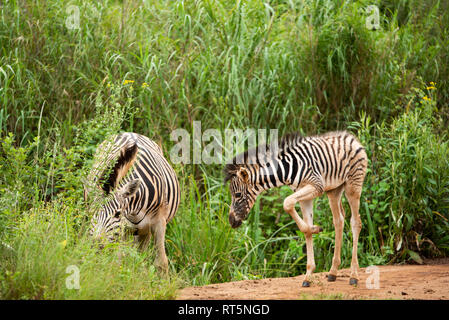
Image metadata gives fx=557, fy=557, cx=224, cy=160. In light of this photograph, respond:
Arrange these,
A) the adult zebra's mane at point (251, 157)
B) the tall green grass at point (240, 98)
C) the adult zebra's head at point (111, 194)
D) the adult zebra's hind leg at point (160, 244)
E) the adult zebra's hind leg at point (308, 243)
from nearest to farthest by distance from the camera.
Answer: the adult zebra's head at point (111, 194)
the adult zebra's hind leg at point (308, 243)
the adult zebra's mane at point (251, 157)
the adult zebra's hind leg at point (160, 244)
the tall green grass at point (240, 98)

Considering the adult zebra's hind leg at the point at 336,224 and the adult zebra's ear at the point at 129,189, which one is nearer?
the adult zebra's ear at the point at 129,189

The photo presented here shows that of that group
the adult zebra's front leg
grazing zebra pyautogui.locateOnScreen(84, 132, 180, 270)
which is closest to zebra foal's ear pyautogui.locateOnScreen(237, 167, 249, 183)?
the adult zebra's front leg

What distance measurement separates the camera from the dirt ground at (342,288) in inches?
185

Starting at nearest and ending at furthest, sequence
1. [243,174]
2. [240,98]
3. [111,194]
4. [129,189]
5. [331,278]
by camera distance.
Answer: [111,194] < [129,189] < [243,174] < [331,278] < [240,98]

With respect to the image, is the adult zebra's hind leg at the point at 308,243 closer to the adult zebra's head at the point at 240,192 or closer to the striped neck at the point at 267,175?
the striped neck at the point at 267,175

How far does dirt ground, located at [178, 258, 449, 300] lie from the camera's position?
4.71 metres

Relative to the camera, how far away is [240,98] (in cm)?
782

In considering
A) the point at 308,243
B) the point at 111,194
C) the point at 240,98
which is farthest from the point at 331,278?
the point at 240,98

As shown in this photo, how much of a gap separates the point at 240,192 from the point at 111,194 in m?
1.22

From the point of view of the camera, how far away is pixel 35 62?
785cm

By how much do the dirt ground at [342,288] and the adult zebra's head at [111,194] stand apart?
2.70 ft

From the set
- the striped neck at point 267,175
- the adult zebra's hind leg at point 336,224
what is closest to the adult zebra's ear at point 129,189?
the striped neck at point 267,175

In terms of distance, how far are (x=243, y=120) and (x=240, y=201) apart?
288 centimetres

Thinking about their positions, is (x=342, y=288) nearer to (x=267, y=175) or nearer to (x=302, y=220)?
(x=302, y=220)
